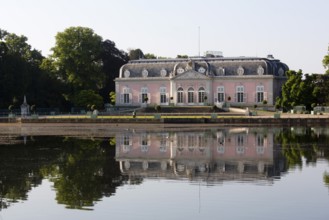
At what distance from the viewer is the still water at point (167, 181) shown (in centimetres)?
1463

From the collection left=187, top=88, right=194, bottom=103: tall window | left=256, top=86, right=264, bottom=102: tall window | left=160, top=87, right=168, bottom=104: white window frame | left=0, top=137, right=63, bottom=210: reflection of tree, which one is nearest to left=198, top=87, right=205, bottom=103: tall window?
left=187, top=88, right=194, bottom=103: tall window

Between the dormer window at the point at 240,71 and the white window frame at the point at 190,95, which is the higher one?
the dormer window at the point at 240,71

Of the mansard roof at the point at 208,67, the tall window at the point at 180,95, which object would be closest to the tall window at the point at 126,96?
the mansard roof at the point at 208,67

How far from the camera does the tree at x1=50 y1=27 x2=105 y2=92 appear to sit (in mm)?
72062

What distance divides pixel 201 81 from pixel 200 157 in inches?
1837

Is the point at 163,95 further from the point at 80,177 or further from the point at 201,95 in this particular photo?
the point at 80,177

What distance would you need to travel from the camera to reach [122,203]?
15.6m

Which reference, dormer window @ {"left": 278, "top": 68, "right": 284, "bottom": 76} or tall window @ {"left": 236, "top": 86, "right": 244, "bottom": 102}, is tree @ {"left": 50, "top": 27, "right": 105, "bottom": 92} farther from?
dormer window @ {"left": 278, "top": 68, "right": 284, "bottom": 76}

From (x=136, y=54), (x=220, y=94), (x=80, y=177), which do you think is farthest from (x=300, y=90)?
(x=136, y=54)

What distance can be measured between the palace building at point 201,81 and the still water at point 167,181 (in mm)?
38448

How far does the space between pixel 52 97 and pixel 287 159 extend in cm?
4840

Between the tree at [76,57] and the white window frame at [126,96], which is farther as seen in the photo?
the white window frame at [126,96]

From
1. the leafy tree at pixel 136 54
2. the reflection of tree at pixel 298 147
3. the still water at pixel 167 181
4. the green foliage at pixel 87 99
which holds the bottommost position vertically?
the still water at pixel 167 181

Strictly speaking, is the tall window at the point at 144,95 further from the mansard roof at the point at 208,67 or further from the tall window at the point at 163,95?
the tall window at the point at 163,95
